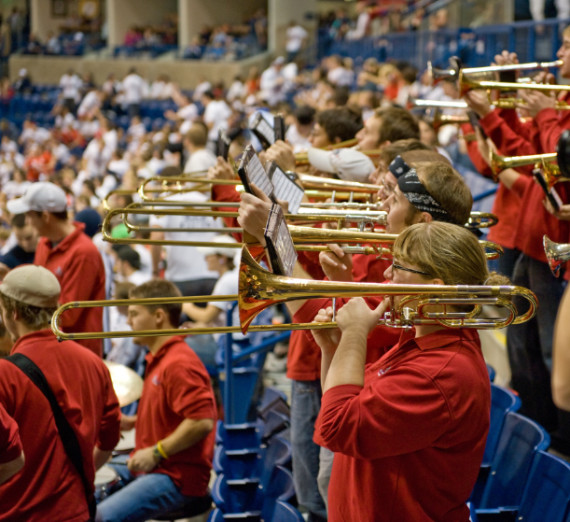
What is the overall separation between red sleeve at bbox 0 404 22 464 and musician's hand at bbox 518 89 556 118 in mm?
2614

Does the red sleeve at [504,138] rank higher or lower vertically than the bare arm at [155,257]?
higher

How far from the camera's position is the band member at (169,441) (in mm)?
3943

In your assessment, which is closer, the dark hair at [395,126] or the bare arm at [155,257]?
the dark hair at [395,126]

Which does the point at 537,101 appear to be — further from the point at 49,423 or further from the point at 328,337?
the point at 49,423

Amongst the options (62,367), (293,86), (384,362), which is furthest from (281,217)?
(293,86)

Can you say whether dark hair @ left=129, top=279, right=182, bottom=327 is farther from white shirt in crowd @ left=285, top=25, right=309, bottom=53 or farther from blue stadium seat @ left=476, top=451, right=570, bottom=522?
white shirt in crowd @ left=285, top=25, right=309, bottom=53

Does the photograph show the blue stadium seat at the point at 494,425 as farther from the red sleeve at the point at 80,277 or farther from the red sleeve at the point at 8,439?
the red sleeve at the point at 80,277

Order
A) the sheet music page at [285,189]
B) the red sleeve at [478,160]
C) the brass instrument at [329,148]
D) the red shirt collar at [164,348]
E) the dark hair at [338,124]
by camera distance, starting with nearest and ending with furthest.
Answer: the sheet music page at [285,189]
the red shirt collar at [164,348]
the brass instrument at [329,148]
the dark hair at [338,124]
the red sleeve at [478,160]

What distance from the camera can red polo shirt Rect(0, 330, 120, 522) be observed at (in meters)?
3.24

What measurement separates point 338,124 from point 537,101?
1.18m

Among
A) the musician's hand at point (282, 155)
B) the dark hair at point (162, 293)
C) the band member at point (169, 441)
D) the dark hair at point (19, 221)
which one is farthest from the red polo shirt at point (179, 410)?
the dark hair at point (19, 221)

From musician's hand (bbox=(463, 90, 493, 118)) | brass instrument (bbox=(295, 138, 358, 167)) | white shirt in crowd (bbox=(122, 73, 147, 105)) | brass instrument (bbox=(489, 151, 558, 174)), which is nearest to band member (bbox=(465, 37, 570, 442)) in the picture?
musician's hand (bbox=(463, 90, 493, 118))

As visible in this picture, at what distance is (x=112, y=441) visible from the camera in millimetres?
3746

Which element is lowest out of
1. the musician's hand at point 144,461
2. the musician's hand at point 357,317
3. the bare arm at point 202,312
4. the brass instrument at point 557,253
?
the musician's hand at point 144,461
